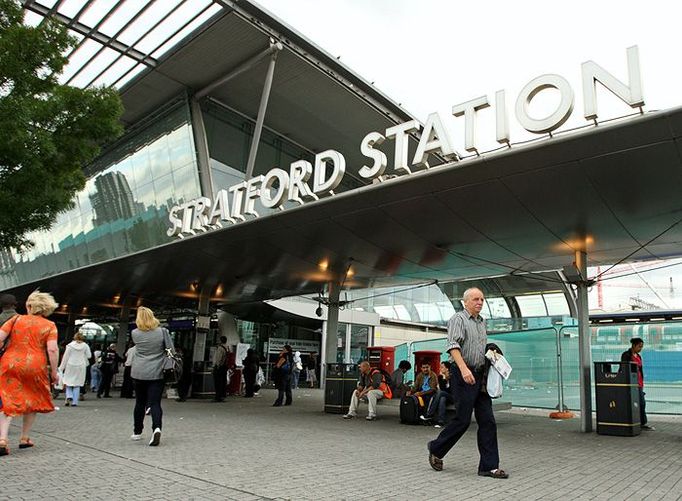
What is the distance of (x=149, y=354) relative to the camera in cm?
769

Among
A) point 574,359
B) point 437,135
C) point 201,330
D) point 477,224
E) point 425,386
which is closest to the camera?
point 437,135

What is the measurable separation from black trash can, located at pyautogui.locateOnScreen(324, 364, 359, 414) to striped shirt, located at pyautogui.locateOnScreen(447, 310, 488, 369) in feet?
29.8

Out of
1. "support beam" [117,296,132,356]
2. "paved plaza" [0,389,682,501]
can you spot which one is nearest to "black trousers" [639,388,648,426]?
"paved plaza" [0,389,682,501]

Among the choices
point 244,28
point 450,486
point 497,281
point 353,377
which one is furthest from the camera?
point 497,281

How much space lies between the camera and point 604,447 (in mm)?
8805

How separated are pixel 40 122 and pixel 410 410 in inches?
383

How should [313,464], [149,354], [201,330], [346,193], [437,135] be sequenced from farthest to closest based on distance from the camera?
[201,330] → [346,193] → [437,135] → [149,354] → [313,464]

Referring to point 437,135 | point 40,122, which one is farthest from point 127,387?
point 437,135

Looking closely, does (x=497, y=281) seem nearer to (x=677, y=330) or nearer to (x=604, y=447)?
(x=677, y=330)

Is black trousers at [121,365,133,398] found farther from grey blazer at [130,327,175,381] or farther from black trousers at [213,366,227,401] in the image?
grey blazer at [130,327,175,381]

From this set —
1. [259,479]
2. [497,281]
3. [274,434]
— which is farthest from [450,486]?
[497,281]

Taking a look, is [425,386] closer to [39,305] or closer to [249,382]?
[39,305]

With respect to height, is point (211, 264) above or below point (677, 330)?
above

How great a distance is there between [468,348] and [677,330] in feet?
38.3
